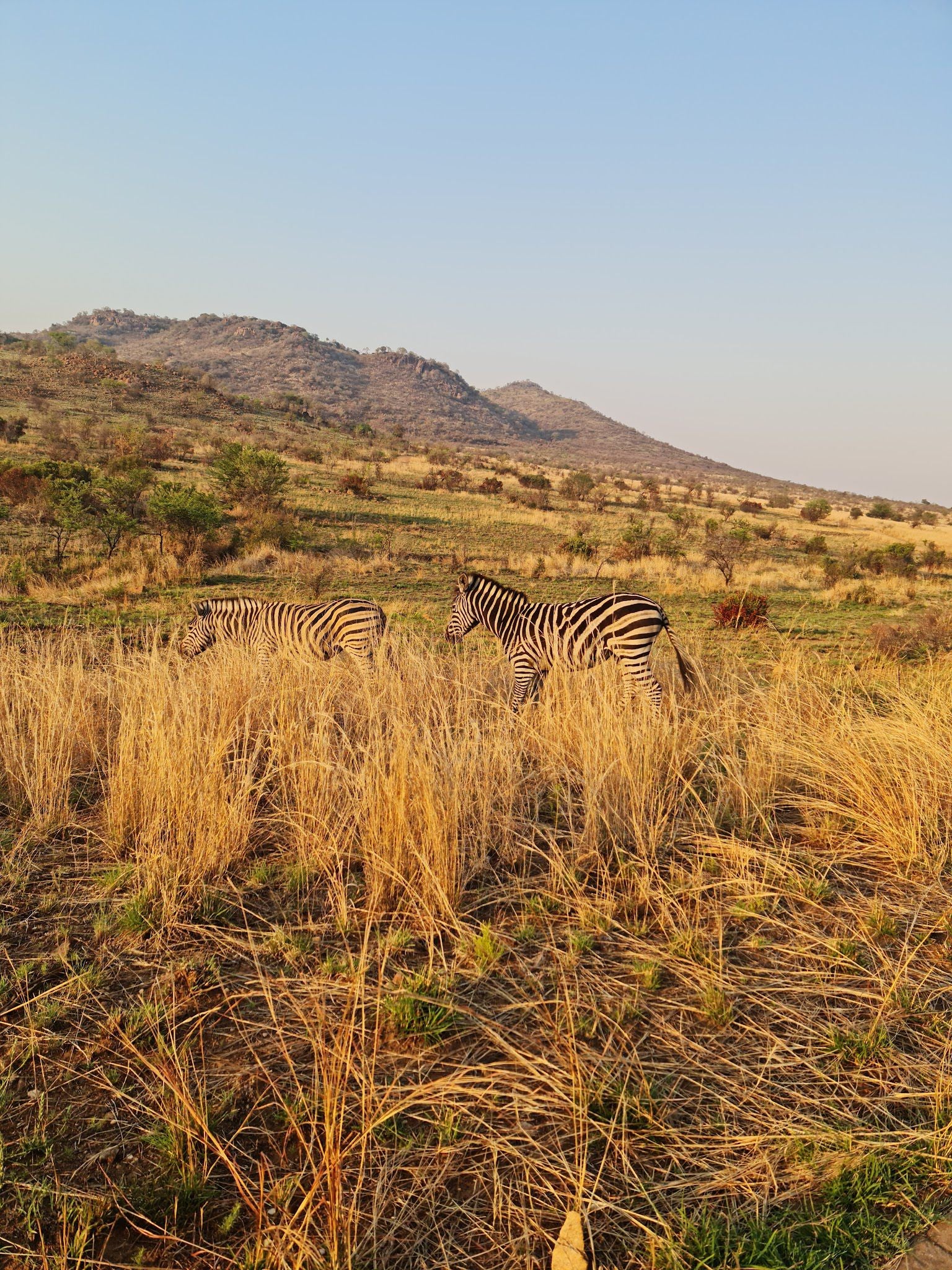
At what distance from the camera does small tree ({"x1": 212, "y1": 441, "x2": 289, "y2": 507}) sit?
25531mm

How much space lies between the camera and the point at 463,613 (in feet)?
27.3

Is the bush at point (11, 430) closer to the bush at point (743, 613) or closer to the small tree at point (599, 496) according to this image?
the small tree at point (599, 496)

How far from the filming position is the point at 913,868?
3.65 meters

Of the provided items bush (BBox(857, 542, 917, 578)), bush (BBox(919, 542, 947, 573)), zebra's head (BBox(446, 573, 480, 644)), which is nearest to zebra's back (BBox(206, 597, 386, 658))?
zebra's head (BBox(446, 573, 480, 644))

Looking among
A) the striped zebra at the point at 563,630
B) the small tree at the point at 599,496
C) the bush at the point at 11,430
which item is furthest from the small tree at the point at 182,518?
the small tree at the point at 599,496

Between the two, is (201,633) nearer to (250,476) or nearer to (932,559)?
(250,476)

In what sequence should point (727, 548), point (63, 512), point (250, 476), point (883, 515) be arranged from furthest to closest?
1. point (883, 515)
2. point (250, 476)
3. point (727, 548)
4. point (63, 512)

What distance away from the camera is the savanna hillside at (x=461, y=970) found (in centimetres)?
186

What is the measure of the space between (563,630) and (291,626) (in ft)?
12.5

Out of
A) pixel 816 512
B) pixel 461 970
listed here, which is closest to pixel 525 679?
pixel 461 970

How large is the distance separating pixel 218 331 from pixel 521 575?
154m

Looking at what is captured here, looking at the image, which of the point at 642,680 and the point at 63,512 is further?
the point at 63,512

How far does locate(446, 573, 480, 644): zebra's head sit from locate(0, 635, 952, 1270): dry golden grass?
3218 mm

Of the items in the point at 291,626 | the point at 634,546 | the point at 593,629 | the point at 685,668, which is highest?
the point at 634,546
